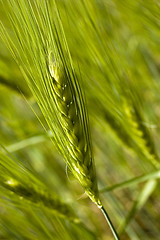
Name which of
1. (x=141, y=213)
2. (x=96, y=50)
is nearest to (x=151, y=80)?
(x=96, y=50)

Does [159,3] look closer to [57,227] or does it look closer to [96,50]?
[96,50]

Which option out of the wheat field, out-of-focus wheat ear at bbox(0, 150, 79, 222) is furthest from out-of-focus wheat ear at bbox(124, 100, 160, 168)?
out-of-focus wheat ear at bbox(0, 150, 79, 222)

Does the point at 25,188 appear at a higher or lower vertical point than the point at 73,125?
lower

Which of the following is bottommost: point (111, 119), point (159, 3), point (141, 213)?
point (141, 213)

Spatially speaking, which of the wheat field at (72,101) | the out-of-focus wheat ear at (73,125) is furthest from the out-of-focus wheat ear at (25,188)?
the out-of-focus wheat ear at (73,125)

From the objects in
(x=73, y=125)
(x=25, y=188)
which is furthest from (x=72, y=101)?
(x=25, y=188)

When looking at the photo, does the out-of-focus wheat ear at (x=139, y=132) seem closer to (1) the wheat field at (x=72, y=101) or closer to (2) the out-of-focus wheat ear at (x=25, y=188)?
(1) the wheat field at (x=72, y=101)

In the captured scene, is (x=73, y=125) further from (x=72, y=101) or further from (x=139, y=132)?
(x=139, y=132)

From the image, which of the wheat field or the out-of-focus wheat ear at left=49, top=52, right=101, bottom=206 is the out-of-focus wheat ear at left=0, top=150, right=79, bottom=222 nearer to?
the wheat field
